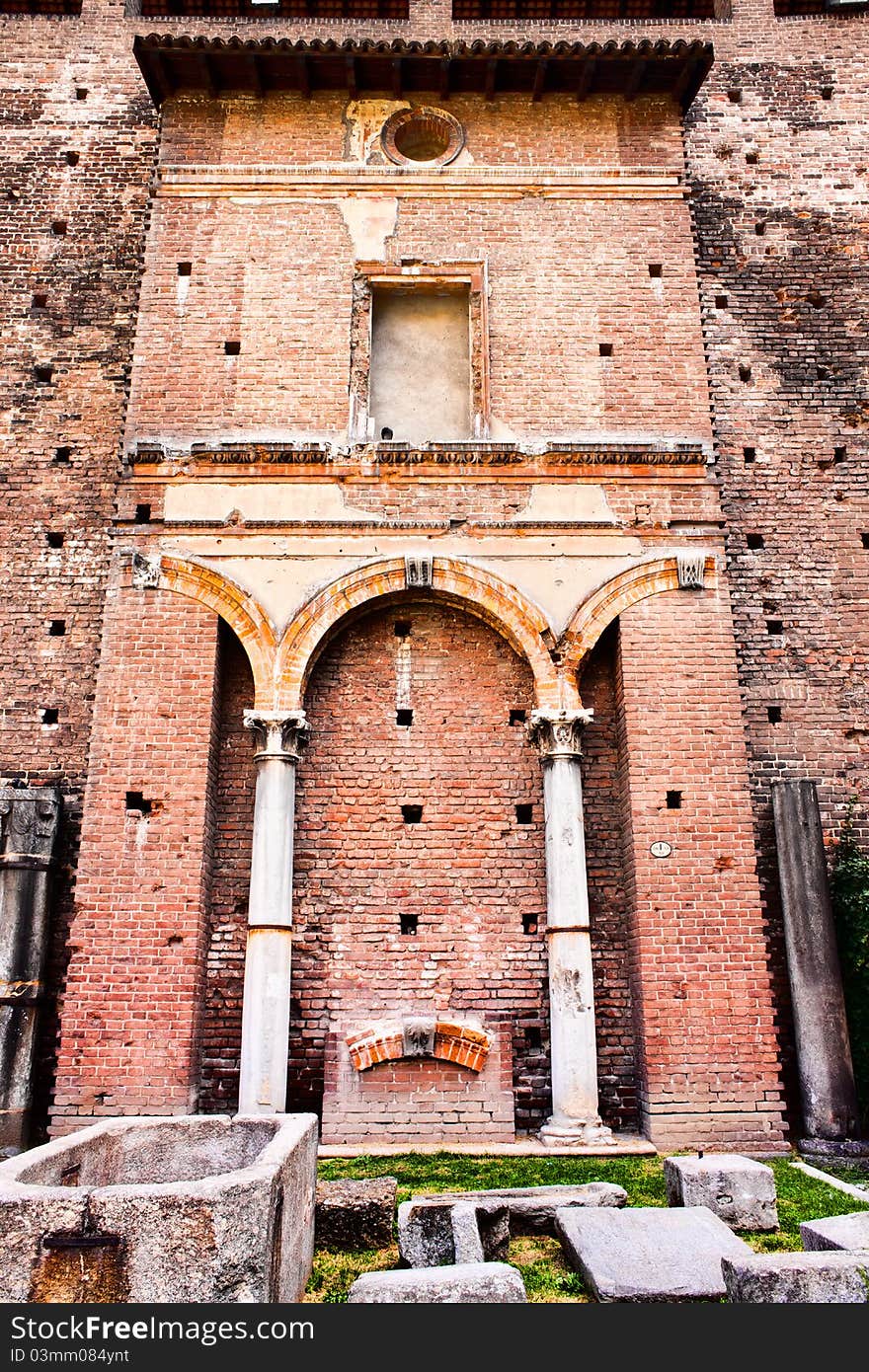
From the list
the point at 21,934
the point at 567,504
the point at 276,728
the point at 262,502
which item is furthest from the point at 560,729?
the point at 21,934

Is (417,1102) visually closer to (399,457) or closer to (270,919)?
(270,919)

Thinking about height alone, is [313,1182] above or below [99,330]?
below

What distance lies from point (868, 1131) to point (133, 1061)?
6327 millimetres

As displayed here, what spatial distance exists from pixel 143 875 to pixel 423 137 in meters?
9.01

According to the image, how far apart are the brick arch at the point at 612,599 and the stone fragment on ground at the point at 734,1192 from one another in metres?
4.43

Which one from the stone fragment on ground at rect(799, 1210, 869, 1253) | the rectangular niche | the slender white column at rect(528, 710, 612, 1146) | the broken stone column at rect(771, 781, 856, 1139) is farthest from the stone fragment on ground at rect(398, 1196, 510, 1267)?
the rectangular niche

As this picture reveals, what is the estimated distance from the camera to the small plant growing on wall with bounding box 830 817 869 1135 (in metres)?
8.22

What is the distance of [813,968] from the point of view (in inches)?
327

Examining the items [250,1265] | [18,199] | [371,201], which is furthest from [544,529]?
[18,199]

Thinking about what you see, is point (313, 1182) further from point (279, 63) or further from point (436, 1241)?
point (279, 63)

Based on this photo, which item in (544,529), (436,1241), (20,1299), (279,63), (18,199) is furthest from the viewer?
(18,199)

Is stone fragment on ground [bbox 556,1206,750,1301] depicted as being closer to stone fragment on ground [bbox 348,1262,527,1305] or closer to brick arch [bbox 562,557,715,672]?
stone fragment on ground [bbox 348,1262,527,1305]

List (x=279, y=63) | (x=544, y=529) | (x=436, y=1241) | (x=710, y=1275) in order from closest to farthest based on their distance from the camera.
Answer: (x=710, y=1275) < (x=436, y=1241) < (x=544, y=529) < (x=279, y=63)

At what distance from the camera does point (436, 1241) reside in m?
4.84
